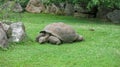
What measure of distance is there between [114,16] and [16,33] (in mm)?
6121

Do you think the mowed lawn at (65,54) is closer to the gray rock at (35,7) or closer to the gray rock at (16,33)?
the gray rock at (16,33)

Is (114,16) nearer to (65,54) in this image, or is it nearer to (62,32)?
(62,32)

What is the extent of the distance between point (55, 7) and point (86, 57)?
1010 centimetres

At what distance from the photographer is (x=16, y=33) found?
8.48 metres

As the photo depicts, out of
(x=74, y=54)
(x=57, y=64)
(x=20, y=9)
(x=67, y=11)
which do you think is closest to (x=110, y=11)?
(x=67, y=11)

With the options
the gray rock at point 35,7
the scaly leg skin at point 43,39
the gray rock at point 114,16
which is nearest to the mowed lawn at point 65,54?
the scaly leg skin at point 43,39

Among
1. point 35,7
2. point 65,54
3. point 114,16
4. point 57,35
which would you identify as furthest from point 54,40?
point 35,7

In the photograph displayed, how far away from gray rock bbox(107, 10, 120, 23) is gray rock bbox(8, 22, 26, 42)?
5.71 m

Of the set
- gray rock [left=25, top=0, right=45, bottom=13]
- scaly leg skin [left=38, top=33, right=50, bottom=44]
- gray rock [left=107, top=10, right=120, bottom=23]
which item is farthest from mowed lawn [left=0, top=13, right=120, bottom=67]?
gray rock [left=25, top=0, right=45, bottom=13]

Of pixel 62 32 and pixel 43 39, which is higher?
pixel 62 32

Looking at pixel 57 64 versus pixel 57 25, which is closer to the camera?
pixel 57 64

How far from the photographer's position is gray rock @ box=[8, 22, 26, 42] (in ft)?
27.5

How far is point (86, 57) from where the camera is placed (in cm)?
711

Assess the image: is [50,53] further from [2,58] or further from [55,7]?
[55,7]
